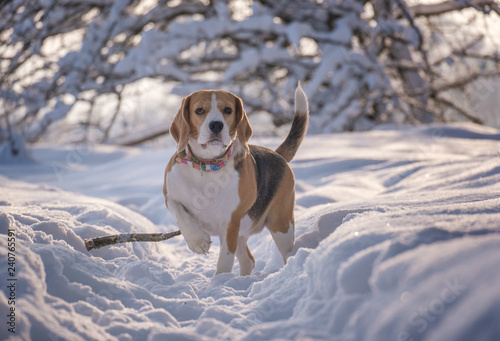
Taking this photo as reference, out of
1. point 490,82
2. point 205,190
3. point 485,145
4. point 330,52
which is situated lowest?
point 490,82

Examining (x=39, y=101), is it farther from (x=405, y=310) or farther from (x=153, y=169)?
(x=405, y=310)

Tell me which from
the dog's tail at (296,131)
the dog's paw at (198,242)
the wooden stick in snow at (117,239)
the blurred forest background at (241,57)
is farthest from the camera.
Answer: the blurred forest background at (241,57)

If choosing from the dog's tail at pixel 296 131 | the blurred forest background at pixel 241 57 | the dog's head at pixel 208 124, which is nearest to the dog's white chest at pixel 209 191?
the dog's head at pixel 208 124

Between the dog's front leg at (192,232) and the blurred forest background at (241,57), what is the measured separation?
21.1 ft

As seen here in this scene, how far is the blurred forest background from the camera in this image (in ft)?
32.3

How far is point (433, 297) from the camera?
1.47 meters

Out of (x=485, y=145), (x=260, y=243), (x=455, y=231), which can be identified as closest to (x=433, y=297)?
(x=455, y=231)

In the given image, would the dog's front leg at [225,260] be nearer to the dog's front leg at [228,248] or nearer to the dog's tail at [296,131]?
the dog's front leg at [228,248]

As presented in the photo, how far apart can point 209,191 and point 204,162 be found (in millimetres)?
190

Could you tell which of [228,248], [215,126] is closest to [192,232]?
[228,248]

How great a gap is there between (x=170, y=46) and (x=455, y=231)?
353 inches

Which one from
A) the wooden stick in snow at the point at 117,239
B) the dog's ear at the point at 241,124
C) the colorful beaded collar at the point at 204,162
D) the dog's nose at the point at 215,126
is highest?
the dog's nose at the point at 215,126

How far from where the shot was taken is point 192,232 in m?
2.83

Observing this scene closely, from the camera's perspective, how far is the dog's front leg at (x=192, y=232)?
9.29 ft
